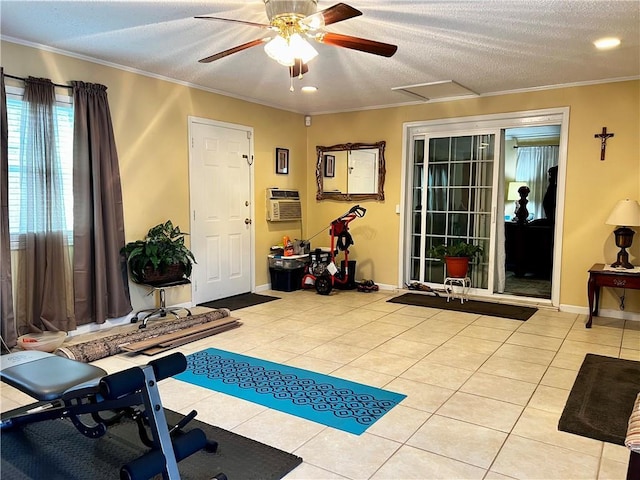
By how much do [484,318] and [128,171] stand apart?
394cm

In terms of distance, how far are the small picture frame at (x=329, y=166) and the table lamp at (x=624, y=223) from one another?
11.6 ft

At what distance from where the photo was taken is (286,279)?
20.6 feet

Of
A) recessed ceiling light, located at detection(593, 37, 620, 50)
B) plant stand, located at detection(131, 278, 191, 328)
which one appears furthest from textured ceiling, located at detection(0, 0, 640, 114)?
plant stand, located at detection(131, 278, 191, 328)

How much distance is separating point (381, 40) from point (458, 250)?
287 centimetres

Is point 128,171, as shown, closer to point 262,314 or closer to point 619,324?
point 262,314

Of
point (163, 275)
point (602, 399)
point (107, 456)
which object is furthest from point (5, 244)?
point (602, 399)

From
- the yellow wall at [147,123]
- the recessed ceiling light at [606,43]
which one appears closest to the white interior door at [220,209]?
the yellow wall at [147,123]

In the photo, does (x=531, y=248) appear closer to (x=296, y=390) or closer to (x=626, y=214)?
(x=626, y=214)

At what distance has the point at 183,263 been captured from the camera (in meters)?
4.73

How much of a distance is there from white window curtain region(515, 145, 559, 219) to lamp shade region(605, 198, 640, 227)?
476cm

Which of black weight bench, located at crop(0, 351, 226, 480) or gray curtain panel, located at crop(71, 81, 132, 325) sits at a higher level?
gray curtain panel, located at crop(71, 81, 132, 325)

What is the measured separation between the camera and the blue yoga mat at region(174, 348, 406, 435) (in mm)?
2736

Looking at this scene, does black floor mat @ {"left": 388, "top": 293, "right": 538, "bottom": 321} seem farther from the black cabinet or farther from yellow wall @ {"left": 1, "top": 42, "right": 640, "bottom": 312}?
the black cabinet

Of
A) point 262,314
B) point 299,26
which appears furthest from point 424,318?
point 299,26
